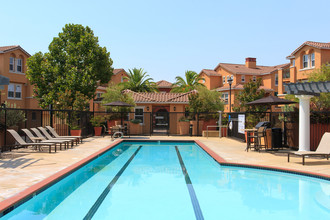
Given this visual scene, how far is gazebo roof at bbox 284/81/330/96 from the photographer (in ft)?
32.1

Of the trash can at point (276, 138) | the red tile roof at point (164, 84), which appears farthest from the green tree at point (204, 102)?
the red tile roof at point (164, 84)

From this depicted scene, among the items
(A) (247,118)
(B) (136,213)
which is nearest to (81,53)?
(A) (247,118)

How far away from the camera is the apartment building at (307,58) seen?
1142 inches

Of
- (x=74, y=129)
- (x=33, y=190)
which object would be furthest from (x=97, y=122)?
(x=33, y=190)

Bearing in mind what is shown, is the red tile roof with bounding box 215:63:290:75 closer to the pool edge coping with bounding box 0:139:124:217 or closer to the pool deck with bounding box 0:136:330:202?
the pool deck with bounding box 0:136:330:202

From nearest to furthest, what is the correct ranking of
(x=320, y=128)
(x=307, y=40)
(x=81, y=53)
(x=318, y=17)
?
(x=320, y=128)
(x=318, y=17)
(x=81, y=53)
(x=307, y=40)

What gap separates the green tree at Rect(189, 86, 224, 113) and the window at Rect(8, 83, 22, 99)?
2010 centimetres

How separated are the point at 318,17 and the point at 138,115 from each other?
1536 centimetres

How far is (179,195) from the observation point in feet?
22.7

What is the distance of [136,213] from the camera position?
5.65m

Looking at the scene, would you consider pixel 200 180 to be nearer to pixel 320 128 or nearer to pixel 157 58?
pixel 320 128

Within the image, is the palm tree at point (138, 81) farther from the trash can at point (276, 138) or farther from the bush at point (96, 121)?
the trash can at point (276, 138)

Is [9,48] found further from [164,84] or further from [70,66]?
[164,84]

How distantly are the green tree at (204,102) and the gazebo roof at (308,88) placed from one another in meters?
10.8
